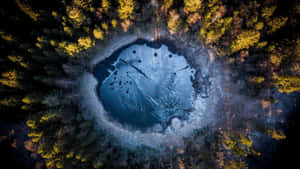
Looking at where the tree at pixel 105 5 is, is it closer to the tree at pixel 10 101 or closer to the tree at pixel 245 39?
the tree at pixel 10 101

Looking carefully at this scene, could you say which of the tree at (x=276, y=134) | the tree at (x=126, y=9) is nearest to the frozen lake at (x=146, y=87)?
the tree at (x=126, y=9)

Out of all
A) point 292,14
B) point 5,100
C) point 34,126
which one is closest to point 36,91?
point 5,100

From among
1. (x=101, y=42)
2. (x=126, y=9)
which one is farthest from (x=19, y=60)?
(x=126, y=9)

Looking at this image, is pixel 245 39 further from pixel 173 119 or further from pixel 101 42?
pixel 101 42

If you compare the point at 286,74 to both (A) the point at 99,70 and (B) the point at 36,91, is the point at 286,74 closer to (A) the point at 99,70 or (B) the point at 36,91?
(A) the point at 99,70

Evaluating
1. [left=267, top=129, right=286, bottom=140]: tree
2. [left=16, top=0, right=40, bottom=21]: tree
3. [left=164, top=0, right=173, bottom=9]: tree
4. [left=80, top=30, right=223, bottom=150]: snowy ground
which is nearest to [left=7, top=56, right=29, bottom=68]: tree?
[left=16, top=0, right=40, bottom=21]: tree

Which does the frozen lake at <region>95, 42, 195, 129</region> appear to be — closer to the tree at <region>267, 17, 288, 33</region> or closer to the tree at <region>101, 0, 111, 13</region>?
the tree at <region>101, 0, 111, 13</region>
